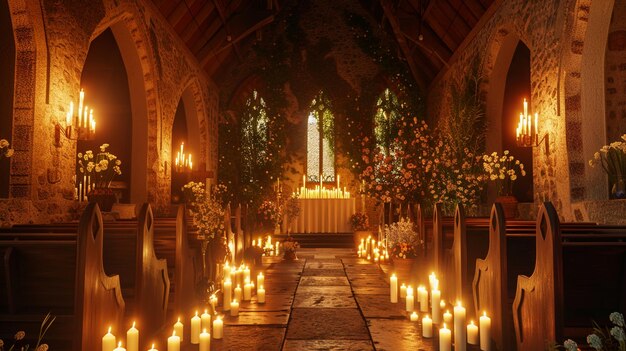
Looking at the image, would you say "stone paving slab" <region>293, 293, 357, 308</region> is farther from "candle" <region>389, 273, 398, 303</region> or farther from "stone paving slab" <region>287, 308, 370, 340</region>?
"candle" <region>389, 273, 398, 303</region>

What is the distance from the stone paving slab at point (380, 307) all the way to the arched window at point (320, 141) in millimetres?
8251

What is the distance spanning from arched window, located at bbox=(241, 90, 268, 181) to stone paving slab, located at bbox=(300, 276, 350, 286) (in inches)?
258

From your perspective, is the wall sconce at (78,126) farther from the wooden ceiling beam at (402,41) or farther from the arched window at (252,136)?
the arched window at (252,136)

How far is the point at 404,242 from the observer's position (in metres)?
5.85

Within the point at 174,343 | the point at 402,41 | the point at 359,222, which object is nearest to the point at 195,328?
the point at 174,343

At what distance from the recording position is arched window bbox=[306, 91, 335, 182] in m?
13.0

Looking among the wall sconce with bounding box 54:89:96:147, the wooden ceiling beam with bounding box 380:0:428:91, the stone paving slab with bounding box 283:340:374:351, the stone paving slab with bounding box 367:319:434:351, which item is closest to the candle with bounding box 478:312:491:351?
the stone paving slab with bounding box 367:319:434:351

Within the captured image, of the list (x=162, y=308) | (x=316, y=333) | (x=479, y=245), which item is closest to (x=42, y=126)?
(x=162, y=308)

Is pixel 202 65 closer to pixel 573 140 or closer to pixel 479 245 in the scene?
pixel 573 140

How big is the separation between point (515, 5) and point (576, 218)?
3.19m

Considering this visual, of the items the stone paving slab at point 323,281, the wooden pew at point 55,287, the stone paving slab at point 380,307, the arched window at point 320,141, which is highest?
the arched window at point 320,141

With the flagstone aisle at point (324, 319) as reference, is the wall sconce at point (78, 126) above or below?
above

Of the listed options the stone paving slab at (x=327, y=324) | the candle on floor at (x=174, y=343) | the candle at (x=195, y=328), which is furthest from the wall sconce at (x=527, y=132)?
the candle on floor at (x=174, y=343)

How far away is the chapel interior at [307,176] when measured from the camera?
2.65 metres
